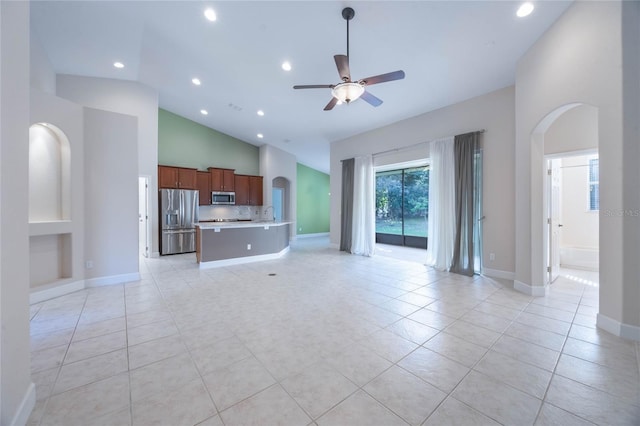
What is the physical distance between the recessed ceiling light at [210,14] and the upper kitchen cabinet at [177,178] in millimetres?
4620

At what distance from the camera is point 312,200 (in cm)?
1108

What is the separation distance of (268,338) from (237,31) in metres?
4.22

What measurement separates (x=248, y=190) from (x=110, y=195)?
489 centimetres

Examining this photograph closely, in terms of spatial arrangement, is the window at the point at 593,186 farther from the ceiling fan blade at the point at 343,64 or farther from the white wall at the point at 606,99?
the ceiling fan blade at the point at 343,64

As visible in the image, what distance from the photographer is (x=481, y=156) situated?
183 inches

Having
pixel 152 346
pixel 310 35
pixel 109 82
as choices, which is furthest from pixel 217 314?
pixel 109 82

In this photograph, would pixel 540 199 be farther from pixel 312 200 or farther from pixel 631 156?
pixel 312 200

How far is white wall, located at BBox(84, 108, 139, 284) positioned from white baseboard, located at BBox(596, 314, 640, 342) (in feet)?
21.2

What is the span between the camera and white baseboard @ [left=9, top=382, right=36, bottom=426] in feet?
4.58

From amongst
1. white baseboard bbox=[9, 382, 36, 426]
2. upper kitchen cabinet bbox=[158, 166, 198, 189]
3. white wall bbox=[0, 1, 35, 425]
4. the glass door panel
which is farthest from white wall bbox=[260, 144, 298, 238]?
white baseboard bbox=[9, 382, 36, 426]

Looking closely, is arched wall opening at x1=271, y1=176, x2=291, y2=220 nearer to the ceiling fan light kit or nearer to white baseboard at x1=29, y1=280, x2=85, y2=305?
white baseboard at x1=29, y1=280, x2=85, y2=305

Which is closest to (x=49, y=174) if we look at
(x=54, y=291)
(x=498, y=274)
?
(x=54, y=291)

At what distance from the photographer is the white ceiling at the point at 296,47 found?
3133mm

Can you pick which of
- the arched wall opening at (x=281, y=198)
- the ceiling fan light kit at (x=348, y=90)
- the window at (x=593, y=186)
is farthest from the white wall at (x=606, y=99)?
the arched wall opening at (x=281, y=198)
